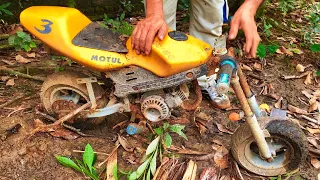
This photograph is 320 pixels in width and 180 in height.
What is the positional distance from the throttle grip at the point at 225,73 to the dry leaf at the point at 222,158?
0.70 m

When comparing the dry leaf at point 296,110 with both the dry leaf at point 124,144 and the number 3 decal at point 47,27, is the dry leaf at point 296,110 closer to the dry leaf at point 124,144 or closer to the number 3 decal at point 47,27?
the dry leaf at point 124,144

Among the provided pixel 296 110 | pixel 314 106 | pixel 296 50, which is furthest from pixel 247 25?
pixel 296 50

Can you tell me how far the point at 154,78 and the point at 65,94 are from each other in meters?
0.75

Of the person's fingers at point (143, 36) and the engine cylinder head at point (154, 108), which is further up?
the person's fingers at point (143, 36)

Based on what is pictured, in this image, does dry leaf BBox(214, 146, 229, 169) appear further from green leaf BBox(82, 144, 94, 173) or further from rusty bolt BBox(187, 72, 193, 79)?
green leaf BBox(82, 144, 94, 173)

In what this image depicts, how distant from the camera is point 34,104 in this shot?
2.95 m

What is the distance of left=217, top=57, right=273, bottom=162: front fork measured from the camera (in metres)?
2.07

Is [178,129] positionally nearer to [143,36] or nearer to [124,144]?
[124,144]

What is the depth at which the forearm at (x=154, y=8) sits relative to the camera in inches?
91.7

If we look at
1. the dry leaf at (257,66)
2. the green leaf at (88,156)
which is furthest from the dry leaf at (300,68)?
the green leaf at (88,156)

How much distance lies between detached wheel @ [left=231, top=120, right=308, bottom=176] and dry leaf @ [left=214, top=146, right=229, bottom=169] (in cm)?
11

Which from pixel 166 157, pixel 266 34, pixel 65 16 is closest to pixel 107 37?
pixel 65 16

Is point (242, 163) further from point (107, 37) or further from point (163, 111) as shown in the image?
point (107, 37)

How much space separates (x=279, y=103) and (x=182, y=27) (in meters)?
1.59
